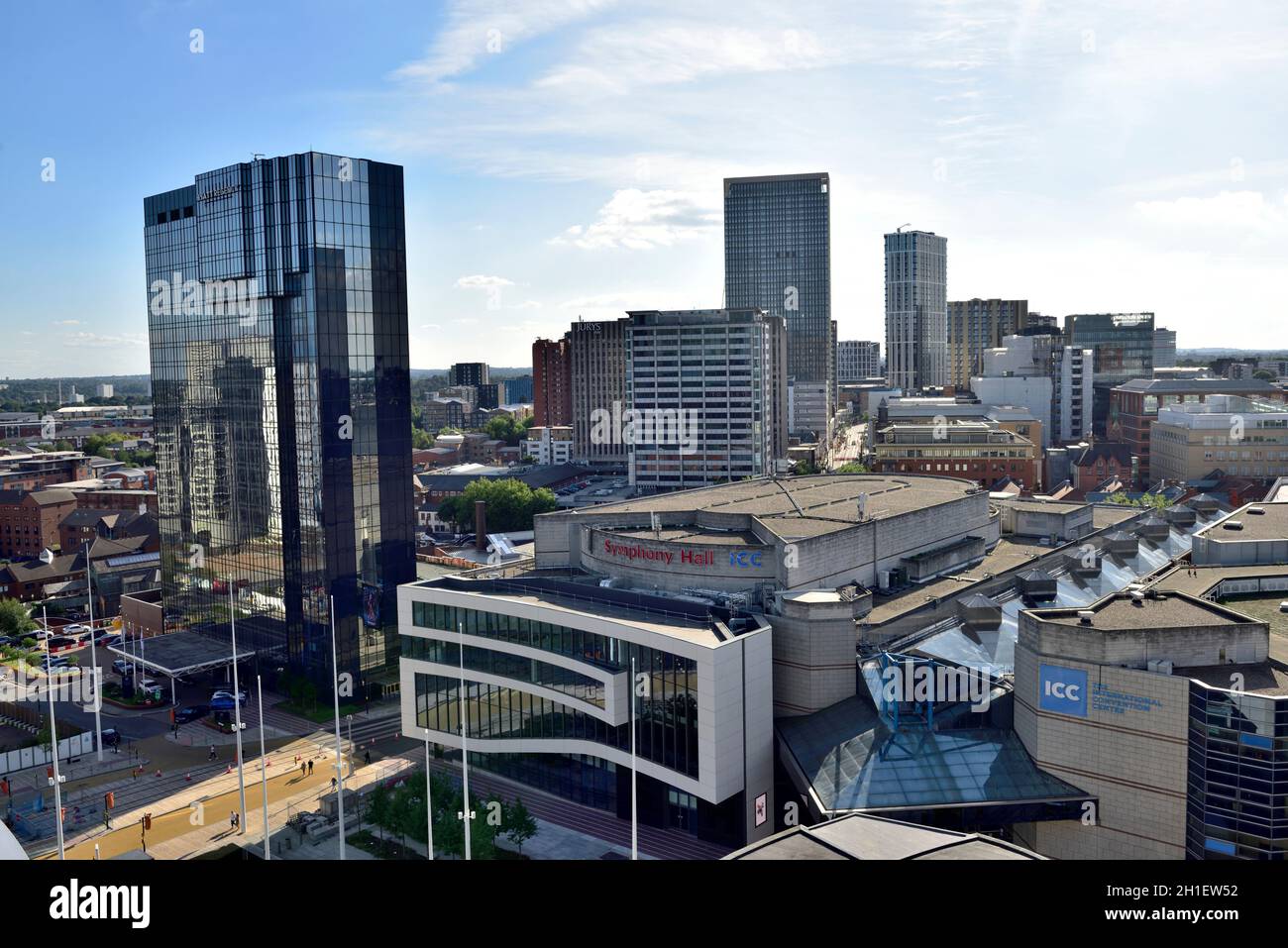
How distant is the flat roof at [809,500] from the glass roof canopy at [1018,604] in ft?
25.6

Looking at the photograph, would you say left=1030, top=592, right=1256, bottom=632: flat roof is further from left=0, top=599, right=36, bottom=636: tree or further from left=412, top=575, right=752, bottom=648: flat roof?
left=0, top=599, right=36, bottom=636: tree

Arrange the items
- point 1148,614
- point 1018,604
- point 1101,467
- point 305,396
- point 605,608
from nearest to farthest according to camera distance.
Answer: point 1148,614
point 605,608
point 1018,604
point 305,396
point 1101,467

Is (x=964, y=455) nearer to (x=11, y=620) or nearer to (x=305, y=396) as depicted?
(x=305, y=396)

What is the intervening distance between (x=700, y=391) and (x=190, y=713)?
9019cm

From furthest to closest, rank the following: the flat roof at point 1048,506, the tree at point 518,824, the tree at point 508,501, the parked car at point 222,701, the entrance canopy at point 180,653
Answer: the tree at point 508,501 → the flat roof at point 1048,506 → the entrance canopy at point 180,653 → the parked car at point 222,701 → the tree at point 518,824

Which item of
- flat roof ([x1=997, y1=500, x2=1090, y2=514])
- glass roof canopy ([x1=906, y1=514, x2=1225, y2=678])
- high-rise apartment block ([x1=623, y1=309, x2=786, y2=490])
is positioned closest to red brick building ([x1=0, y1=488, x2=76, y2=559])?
high-rise apartment block ([x1=623, y1=309, x2=786, y2=490])

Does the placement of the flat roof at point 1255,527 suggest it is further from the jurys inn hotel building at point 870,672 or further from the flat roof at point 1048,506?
the flat roof at point 1048,506

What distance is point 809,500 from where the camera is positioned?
2414 inches

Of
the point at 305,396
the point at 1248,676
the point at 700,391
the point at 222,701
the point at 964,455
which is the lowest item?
the point at 222,701

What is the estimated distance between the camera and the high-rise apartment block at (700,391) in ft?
456

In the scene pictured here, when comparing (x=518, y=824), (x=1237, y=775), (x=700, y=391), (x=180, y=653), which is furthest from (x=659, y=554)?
(x=700, y=391)

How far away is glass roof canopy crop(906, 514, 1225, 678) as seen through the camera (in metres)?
43.3

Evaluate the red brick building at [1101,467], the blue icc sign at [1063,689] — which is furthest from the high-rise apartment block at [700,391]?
the blue icc sign at [1063,689]

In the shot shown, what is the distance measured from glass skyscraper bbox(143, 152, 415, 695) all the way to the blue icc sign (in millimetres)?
43510
